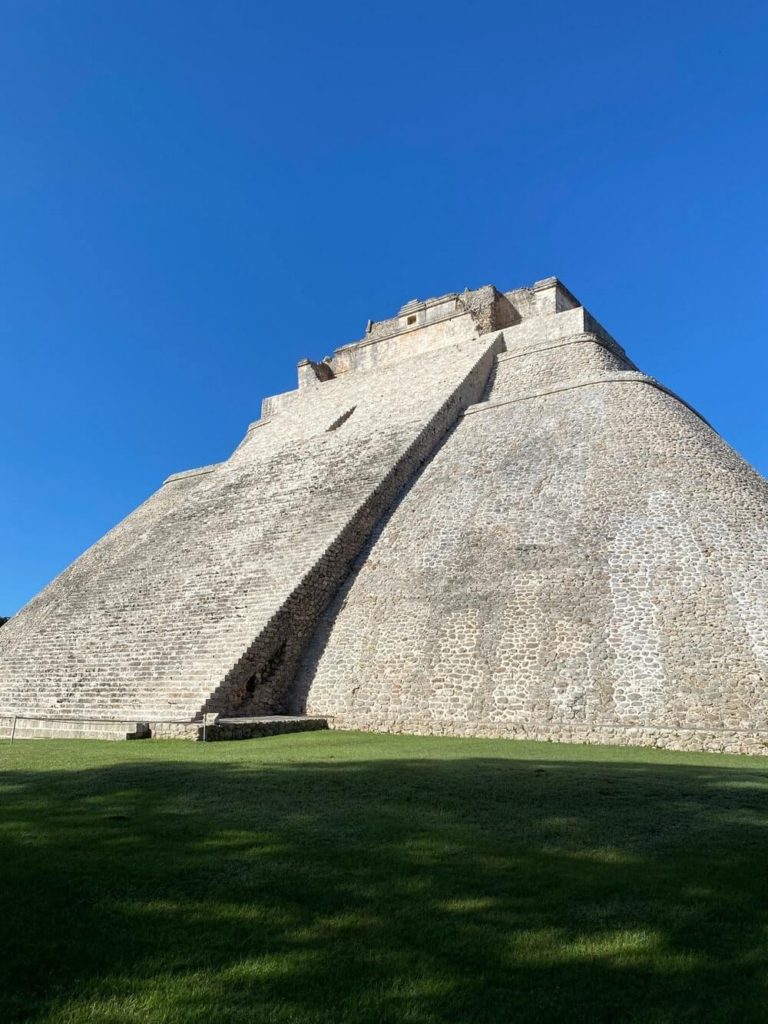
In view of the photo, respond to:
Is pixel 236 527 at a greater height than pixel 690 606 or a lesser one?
greater

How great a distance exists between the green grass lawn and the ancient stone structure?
391 centimetres

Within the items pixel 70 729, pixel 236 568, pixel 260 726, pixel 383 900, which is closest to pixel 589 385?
pixel 236 568

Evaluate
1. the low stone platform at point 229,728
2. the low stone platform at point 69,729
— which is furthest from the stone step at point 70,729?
the low stone platform at point 229,728

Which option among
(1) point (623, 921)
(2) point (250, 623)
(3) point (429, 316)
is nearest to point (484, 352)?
(3) point (429, 316)

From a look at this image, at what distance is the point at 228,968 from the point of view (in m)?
2.54

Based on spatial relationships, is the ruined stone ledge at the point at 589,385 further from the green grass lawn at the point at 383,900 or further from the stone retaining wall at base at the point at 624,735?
the green grass lawn at the point at 383,900

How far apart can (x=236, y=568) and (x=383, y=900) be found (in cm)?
1116

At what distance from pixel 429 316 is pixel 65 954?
73.7ft

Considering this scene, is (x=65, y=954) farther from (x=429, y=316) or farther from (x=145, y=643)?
(x=429, y=316)

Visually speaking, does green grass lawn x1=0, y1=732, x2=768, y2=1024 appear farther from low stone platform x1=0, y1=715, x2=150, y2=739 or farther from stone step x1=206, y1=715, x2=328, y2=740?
low stone platform x1=0, y1=715, x2=150, y2=739

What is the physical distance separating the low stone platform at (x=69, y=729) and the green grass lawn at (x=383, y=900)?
14.8ft

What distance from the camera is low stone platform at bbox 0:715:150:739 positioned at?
10.4m

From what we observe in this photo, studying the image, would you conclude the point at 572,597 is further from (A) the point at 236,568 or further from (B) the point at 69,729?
(B) the point at 69,729

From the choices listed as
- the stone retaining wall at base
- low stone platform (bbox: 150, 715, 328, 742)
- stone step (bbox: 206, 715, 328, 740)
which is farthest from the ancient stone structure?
stone step (bbox: 206, 715, 328, 740)
